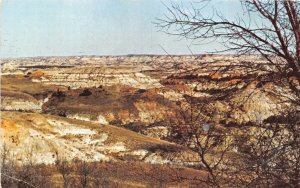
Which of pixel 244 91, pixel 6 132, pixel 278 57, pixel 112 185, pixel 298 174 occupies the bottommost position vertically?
pixel 112 185

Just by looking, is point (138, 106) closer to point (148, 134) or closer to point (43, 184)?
point (148, 134)

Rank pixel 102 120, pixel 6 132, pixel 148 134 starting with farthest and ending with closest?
pixel 102 120, pixel 148 134, pixel 6 132

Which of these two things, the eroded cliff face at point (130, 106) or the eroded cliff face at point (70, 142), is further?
the eroded cliff face at point (70, 142)

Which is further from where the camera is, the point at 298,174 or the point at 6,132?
the point at 6,132

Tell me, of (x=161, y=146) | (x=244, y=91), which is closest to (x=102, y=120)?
(x=161, y=146)

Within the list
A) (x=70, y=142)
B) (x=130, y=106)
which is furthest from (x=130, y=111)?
(x=70, y=142)

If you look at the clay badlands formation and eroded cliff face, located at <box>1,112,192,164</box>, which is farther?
eroded cliff face, located at <box>1,112,192,164</box>

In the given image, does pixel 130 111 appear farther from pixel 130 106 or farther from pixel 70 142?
pixel 70 142

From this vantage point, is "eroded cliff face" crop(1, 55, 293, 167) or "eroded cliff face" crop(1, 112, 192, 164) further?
"eroded cliff face" crop(1, 112, 192, 164)
